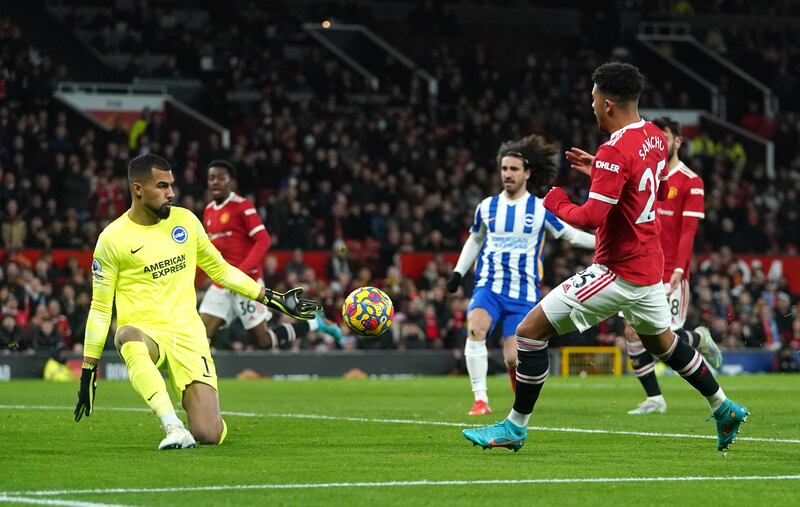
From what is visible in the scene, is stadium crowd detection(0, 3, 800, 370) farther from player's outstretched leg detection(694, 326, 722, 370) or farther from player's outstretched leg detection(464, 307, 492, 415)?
player's outstretched leg detection(694, 326, 722, 370)

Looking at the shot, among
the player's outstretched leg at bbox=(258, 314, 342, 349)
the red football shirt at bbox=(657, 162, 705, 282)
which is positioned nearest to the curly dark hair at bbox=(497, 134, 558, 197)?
the red football shirt at bbox=(657, 162, 705, 282)

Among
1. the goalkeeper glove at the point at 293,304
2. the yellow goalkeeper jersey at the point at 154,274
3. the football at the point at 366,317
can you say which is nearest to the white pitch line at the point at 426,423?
the football at the point at 366,317

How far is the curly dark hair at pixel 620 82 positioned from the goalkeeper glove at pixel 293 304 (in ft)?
8.01

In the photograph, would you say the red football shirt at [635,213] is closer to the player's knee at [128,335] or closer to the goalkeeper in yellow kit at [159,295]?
the goalkeeper in yellow kit at [159,295]

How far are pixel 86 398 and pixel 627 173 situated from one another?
3752 mm

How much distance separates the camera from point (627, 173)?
9016 millimetres

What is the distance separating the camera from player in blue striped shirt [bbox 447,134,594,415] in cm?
1386

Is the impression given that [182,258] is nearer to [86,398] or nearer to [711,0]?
[86,398]

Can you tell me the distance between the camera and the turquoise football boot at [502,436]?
30.6 feet

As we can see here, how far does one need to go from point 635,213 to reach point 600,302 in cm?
60

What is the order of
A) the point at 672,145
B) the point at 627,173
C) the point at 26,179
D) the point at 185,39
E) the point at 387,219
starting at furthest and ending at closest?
the point at 185,39
the point at 387,219
the point at 26,179
the point at 672,145
the point at 627,173

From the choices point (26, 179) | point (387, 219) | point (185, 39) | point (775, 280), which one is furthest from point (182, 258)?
point (185, 39)

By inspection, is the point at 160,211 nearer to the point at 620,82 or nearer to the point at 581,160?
the point at 581,160

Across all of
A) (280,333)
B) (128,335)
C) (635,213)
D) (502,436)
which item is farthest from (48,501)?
(280,333)
